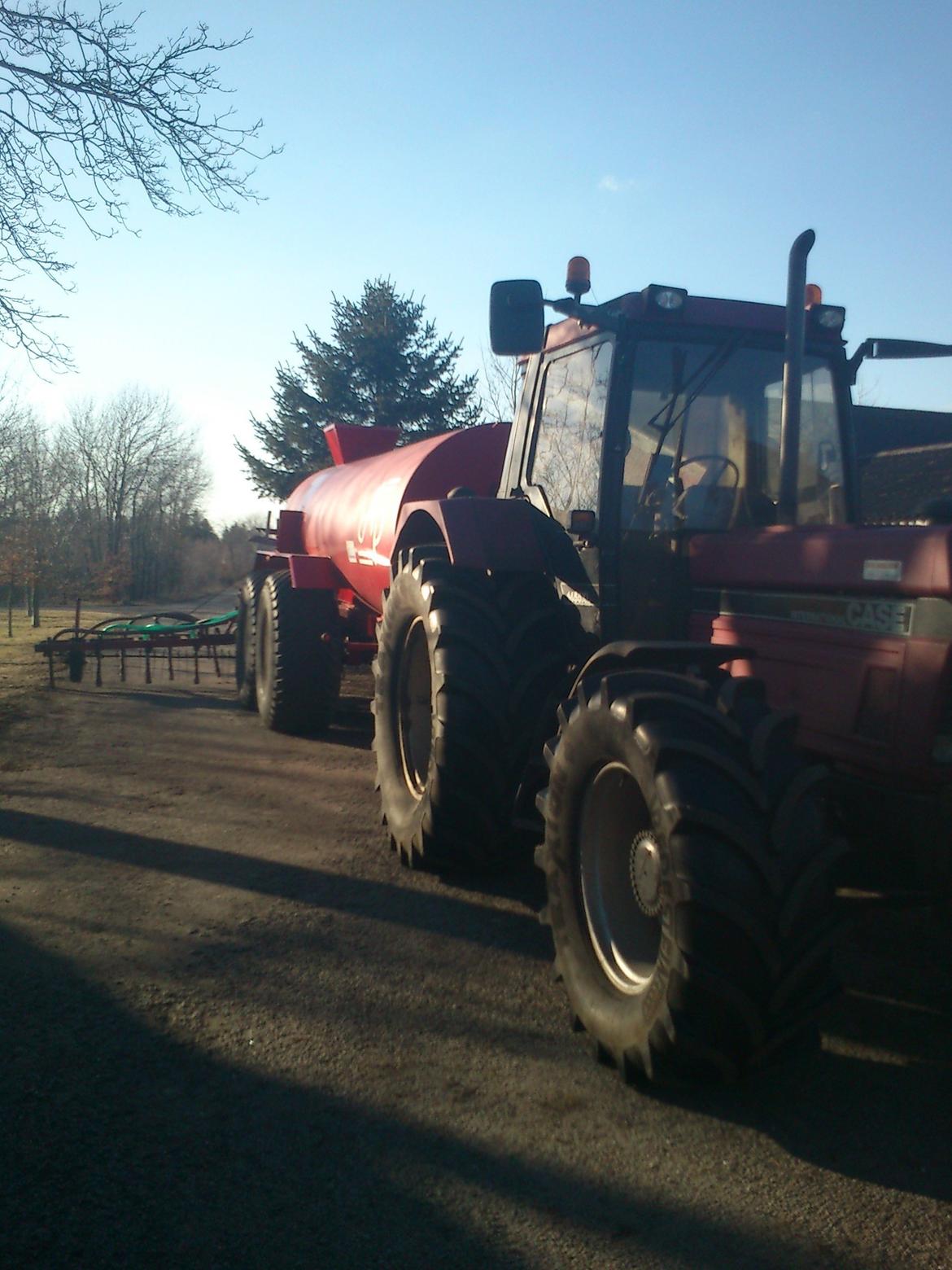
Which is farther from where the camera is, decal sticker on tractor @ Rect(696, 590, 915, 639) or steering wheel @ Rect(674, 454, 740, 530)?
steering wheel @ Rect(674, 454, 740, 530)

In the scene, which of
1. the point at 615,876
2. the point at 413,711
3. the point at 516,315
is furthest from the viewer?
the point at 413,711

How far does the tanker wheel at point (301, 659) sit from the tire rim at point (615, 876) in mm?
5887

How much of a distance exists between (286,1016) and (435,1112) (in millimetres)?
848

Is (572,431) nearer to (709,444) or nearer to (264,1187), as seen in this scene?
(709,444)

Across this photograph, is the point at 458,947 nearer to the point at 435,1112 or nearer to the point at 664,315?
the point at 435,1112

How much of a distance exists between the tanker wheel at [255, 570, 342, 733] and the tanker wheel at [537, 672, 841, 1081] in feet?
20.1

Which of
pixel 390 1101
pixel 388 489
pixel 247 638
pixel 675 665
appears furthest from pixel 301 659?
pixel 390 1101

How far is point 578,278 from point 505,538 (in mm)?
1254

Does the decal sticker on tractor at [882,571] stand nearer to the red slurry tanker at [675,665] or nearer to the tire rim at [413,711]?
the red slurry tanker at [675,665]

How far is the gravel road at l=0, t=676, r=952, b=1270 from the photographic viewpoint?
8.77 feet

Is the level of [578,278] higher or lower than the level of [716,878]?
higher

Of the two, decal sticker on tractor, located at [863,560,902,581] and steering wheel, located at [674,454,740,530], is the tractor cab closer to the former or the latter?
steering wheel, located at [674,454,740,530]

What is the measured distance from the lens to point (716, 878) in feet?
9.87

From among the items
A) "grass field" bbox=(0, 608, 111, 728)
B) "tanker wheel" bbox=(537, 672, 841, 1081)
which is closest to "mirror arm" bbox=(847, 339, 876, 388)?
"tanker wheel" bbox=(537, 672, 841, 1081)
